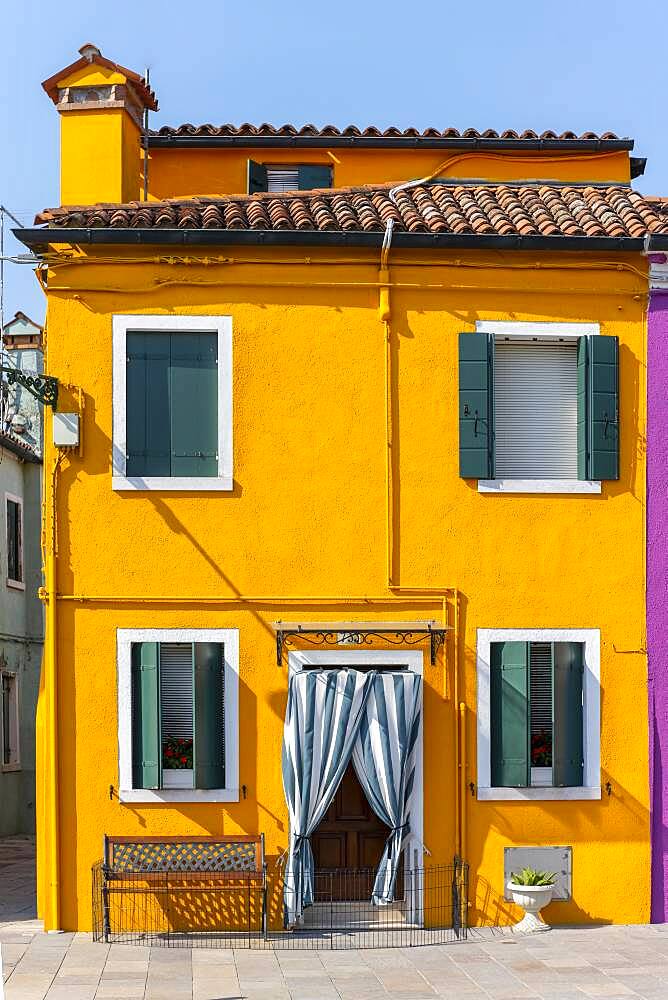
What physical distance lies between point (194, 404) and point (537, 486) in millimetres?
3655

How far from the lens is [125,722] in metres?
14.0

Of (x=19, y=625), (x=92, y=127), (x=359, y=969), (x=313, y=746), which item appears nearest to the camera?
(x=359, y=969)

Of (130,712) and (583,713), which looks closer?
(130,712)

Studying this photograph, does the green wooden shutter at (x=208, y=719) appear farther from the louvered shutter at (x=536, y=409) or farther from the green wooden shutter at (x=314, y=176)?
the green wooden shutter at (x=314, y=176)

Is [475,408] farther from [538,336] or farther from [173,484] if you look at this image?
[173,484]

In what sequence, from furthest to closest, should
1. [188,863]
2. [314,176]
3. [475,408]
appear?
[314,176], [475,408], [188,863]

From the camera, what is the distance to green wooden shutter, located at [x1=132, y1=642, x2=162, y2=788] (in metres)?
13.9

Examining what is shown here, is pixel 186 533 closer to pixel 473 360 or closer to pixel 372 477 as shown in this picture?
pixel 372 477

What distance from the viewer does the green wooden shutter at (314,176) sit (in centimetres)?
1889

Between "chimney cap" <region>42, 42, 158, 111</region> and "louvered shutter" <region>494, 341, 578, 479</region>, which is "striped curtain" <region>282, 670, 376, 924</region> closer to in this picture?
"louvered shutter" <region>494, 341, 578, 479</region>

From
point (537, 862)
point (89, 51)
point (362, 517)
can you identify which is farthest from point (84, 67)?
point (537, 862)

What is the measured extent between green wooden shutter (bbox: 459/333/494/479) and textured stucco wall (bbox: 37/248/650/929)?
149 mm

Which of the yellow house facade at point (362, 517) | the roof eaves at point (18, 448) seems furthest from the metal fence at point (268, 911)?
the roof eaves at point (18, 448)

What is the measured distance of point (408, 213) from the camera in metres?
15.1
